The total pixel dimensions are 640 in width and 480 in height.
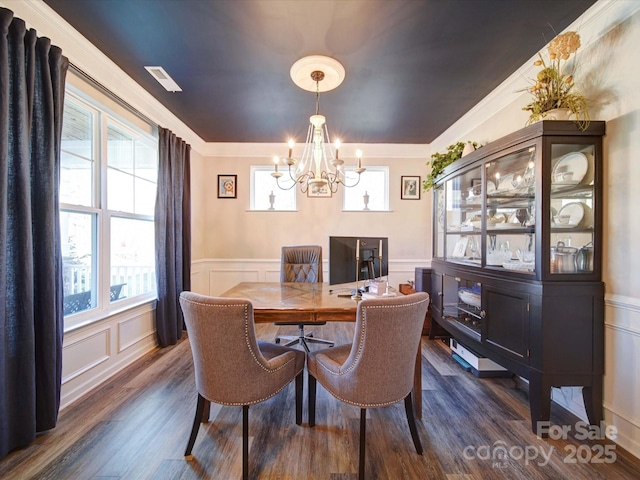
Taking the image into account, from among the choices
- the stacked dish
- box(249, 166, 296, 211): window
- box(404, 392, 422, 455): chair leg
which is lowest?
box(404, 392, 422, 455): chair leg

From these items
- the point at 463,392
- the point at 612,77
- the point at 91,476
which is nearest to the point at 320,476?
the point at 91,476

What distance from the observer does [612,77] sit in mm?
1586

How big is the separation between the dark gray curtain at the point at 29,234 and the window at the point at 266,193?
2.46 metres

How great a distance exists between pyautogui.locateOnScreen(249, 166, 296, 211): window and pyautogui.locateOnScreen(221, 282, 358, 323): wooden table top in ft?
6.46

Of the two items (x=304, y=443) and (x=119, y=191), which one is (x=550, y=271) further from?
(x=119, y=191)

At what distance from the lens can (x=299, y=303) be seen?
70.4 inches

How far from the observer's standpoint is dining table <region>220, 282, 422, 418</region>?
1.63m

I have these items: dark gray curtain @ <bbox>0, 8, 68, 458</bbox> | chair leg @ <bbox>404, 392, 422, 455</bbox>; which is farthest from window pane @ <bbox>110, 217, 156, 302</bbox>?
chair leg @ <bbox>404, 392, 422, 455</bbox>

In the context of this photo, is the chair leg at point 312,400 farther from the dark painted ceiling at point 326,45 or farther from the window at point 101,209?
the dark painted ceiling at point 326,45

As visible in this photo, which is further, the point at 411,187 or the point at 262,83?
the point at 411,187

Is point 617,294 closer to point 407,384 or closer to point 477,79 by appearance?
point 407,384

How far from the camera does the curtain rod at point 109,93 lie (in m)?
1.90

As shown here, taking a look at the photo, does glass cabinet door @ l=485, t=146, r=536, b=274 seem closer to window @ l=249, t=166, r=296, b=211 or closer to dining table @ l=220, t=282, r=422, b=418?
dining table @ l=220, t=282, r=422, b=418

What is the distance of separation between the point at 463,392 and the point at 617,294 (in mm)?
1222
